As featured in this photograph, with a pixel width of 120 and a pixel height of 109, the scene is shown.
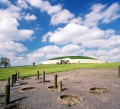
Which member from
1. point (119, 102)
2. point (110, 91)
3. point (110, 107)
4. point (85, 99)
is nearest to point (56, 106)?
point (85, 99)

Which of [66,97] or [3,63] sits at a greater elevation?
[3,63]

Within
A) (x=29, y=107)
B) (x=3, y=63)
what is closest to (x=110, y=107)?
(x=29, y=107)

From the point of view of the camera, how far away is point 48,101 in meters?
16.3

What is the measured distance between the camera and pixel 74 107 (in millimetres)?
14312

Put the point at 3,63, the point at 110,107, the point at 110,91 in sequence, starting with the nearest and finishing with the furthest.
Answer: the point at 110,107, the point at 110,91, the point at 3,63

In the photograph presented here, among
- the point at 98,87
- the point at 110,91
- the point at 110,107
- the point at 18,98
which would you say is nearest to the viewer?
the point at 110,107

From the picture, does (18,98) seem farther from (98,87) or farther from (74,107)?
(98,87)

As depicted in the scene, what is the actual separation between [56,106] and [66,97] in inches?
137

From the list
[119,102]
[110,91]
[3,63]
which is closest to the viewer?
[119,102]

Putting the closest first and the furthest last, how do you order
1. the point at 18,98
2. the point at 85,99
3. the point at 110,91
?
the point at 85,99 < the point at 18,98 < the point at 110,91

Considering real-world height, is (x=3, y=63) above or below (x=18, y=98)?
above

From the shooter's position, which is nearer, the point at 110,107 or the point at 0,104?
the point at 110,107

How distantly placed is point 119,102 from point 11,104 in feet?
30.4

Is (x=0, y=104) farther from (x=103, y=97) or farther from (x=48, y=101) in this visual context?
(x=103, y=97)
